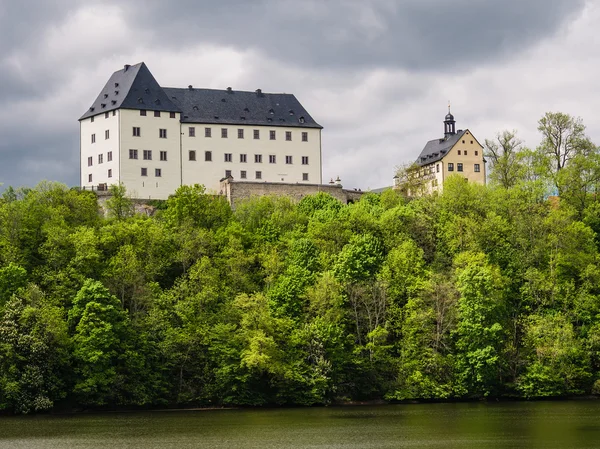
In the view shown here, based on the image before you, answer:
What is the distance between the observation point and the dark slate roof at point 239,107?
336ft

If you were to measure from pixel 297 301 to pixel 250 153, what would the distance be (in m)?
32.7

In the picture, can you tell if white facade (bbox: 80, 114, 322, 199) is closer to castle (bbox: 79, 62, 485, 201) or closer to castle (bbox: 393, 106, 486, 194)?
castle (bbox: 79, 62, 485, 201)

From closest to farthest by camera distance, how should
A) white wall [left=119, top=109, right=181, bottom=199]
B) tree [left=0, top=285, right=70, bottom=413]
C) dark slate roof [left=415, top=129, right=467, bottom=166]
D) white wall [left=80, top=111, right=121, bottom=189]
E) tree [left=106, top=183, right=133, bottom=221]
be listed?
tree [left=0, top=285, right=70, bottom=413], tree [left=106, top=183, right=133, bottom=221], white wall [left=119, top=109, right=181, bottom=199], white wall [left=80, top=111, right=121, bottom=189], dark slate roof [left=415, top=129, right=467, bottom=166]

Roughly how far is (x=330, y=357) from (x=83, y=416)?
1669 cm

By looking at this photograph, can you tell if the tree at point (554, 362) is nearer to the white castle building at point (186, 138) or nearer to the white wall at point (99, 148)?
the white castle building at point (186, 138)

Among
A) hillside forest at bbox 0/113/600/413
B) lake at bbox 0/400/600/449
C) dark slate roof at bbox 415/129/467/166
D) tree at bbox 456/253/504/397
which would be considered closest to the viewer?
lake at bbox 0/400/600/449

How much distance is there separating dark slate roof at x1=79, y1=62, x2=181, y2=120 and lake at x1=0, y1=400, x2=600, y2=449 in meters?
41.3

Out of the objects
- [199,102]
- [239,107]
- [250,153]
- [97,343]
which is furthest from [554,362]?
[199,102]

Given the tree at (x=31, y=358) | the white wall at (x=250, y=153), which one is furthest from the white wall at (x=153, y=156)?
the tree at (x=31, y=358)

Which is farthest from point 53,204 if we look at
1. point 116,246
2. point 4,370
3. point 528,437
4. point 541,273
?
point 528,437

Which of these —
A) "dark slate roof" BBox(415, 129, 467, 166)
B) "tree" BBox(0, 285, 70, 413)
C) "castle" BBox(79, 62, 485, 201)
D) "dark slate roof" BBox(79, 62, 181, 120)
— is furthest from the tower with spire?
"tree" BBox(0, 285, 70, 413)

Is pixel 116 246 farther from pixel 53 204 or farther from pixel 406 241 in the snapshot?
pixel 406 241

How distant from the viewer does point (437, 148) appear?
12888 cm

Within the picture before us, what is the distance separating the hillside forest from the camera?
66.2 m
